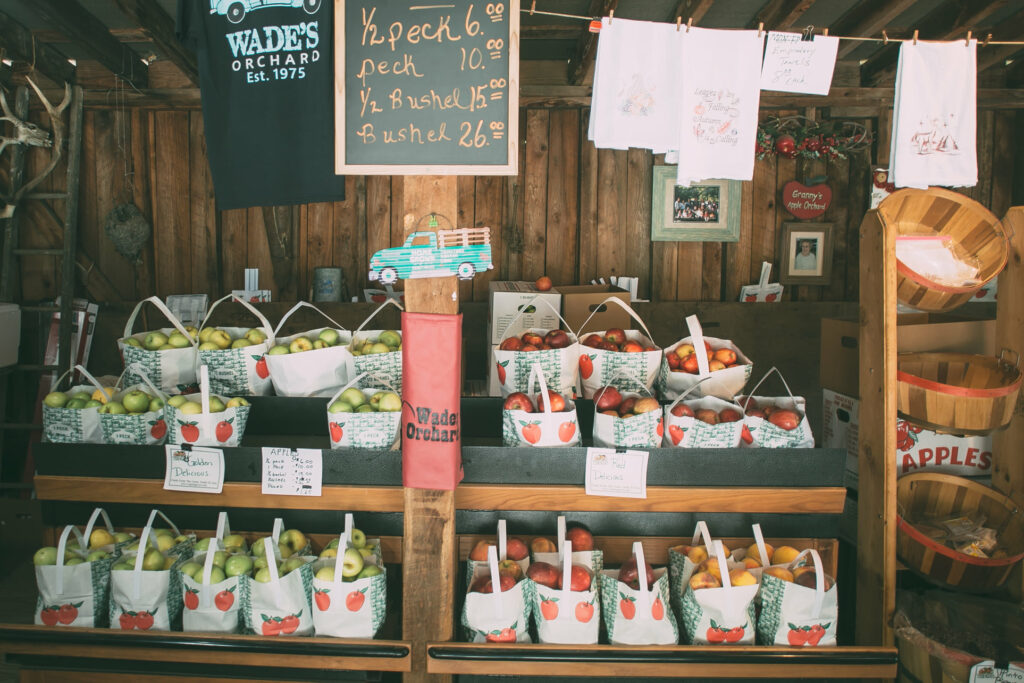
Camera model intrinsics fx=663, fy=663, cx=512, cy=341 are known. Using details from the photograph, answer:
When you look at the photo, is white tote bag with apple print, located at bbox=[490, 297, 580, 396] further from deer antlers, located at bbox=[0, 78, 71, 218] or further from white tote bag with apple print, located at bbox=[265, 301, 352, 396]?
deer antlers, located at bbox=[0, 78, 71, 218]

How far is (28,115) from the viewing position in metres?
4.75

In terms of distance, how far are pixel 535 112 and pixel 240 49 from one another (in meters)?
2.68

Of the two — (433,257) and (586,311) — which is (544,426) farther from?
(586,311)

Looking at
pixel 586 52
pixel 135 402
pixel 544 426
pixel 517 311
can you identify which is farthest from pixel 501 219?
pixel 135 402

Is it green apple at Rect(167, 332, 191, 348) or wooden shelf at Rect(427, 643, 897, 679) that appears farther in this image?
green apple at Rect(167, 332, 191, 348)

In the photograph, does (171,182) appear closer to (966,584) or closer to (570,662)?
(570,662)

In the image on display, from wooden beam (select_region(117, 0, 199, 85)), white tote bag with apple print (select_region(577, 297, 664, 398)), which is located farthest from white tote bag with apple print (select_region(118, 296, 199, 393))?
wooden beam (select_region(117, 0, 199, 85))

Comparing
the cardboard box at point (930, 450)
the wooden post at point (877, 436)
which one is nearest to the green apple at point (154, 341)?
the wooden post at point (877, 436)

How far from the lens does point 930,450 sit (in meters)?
2.89

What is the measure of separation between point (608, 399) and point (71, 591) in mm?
1888

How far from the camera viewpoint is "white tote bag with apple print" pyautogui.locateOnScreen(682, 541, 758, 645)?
2057 mm

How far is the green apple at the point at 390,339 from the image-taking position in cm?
271

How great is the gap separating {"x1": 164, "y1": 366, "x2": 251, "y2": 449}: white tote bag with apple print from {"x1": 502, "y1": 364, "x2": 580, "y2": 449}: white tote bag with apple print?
967 mm

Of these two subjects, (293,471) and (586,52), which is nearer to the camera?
(293,471)
